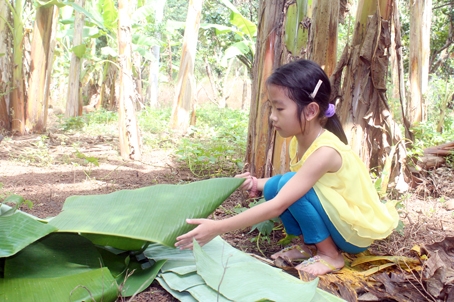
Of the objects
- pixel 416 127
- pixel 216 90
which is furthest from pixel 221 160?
pixel 216 90

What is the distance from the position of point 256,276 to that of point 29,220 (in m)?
0.82

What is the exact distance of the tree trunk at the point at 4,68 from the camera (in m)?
5.56

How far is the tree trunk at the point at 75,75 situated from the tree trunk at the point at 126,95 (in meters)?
3.33

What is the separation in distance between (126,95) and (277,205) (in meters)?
3.13

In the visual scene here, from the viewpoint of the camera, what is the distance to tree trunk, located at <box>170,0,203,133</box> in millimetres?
7418

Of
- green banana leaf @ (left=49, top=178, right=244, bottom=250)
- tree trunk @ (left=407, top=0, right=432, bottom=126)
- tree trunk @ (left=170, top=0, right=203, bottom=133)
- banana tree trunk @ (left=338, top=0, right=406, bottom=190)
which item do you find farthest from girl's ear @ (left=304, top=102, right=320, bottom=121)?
tree trunk @ (left=170, top=0, right=203, bottom=133)

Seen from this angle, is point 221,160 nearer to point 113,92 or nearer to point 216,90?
point 113,92

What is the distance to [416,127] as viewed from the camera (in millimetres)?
4426

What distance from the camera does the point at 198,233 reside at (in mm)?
1574

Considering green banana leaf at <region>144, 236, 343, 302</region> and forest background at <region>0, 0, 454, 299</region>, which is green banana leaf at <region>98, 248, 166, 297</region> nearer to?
green banana leaf at <region>144, 236, 343, 302</region>

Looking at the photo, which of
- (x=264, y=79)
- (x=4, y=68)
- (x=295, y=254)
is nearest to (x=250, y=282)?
(x=295, y=254)

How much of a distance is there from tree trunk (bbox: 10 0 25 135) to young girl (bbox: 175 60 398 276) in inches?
192

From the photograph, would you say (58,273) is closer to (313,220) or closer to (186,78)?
(313,220)

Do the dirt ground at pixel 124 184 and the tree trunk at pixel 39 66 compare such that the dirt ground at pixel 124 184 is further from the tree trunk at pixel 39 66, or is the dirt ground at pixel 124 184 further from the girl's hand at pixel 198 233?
the tree trunk at pixel 39 66
